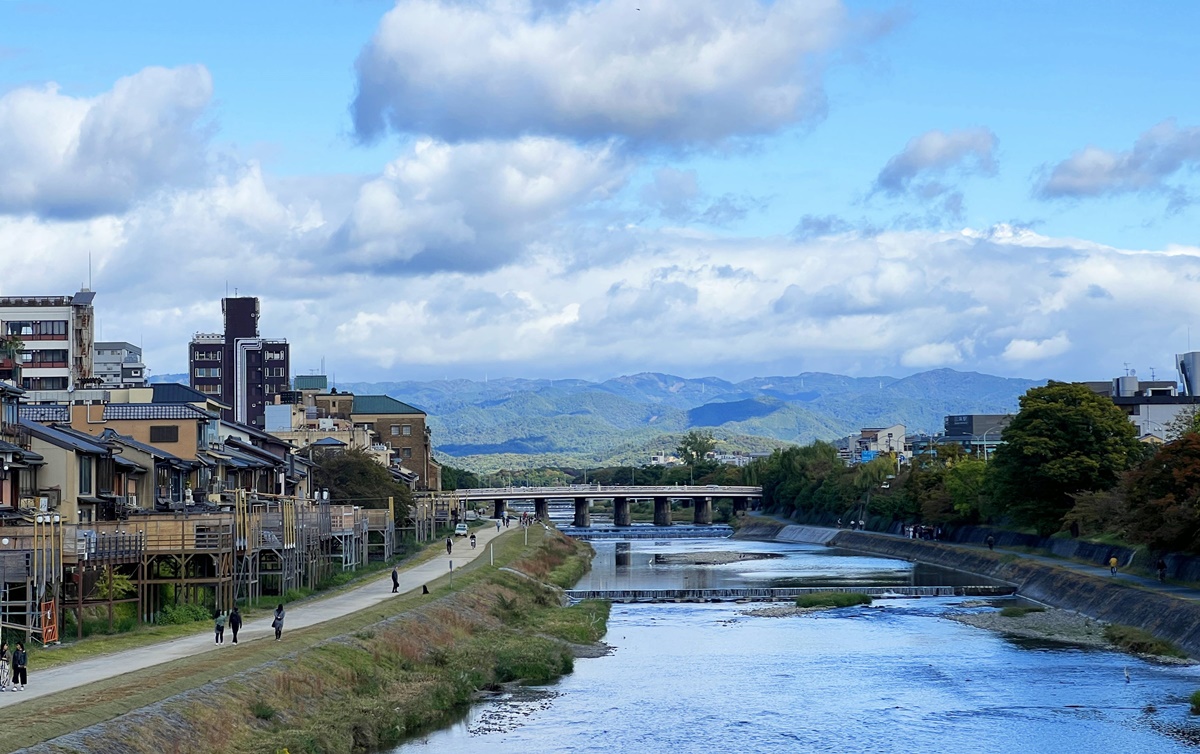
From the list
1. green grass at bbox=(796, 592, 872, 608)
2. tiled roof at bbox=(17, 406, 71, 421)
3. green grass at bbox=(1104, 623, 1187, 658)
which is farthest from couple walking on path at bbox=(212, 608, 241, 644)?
green grass at bbox=(796, 592, 872, 608)

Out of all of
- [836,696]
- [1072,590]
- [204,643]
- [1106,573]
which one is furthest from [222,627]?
[1106,573]

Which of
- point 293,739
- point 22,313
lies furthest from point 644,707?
point 22,313

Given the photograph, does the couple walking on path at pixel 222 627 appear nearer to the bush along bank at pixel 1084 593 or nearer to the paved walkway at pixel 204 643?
the paved walkway at pixel 204 643

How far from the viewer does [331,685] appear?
139 feet

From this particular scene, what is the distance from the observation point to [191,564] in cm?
5738

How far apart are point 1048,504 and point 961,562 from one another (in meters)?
13.4

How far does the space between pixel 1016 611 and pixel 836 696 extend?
99.4 ft

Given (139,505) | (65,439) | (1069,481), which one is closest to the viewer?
(65,439)

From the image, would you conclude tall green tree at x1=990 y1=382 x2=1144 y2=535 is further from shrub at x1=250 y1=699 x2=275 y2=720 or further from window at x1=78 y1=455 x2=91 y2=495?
shrub at x1=250 y1=699 x2=275 y2=720

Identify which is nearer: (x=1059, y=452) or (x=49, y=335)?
(x=1059, y=452)

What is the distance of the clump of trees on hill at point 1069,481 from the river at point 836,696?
420 inches

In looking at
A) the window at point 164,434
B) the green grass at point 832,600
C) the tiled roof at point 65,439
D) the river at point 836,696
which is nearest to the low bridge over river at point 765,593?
the green grass at point 832,600

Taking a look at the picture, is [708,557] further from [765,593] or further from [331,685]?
[331,685]

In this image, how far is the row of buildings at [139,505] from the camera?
1806 inches
